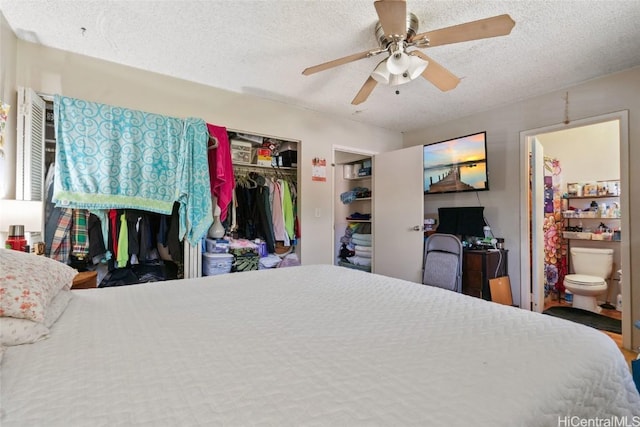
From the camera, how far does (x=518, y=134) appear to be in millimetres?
3086

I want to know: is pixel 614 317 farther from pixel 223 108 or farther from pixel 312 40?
pixel 223 108

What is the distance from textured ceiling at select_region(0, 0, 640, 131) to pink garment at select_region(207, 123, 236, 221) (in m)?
0.48

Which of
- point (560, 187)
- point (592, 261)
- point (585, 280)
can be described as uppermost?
Answer: point (560, 187)

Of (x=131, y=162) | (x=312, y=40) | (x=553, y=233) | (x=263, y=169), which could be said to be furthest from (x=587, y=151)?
(x=131, y=162)

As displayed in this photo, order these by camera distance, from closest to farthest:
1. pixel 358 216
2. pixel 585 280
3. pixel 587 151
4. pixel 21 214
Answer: pixel 21 214, pixel 585 280, pixel 587 151, pixel 358 216

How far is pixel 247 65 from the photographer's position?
238cm

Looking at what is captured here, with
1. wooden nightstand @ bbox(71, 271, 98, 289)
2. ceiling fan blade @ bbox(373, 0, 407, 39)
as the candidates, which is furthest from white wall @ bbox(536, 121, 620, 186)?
wooden nightstand @ bbox(71, 271, 98, 289)

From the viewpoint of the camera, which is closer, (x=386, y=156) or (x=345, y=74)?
(x=345, y=74)

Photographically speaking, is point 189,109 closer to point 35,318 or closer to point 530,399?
point 35,318

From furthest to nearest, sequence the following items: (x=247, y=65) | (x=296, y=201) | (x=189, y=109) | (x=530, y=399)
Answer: (x=296, y=201) → (x=189, y=109) → (x=247, y=65) → (x=530, y=399)

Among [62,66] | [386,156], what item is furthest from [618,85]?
[62,66]

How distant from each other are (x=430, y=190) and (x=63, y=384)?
146 inches

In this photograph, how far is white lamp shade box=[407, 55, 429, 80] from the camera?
1.78 metres

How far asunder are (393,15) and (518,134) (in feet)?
7.69
